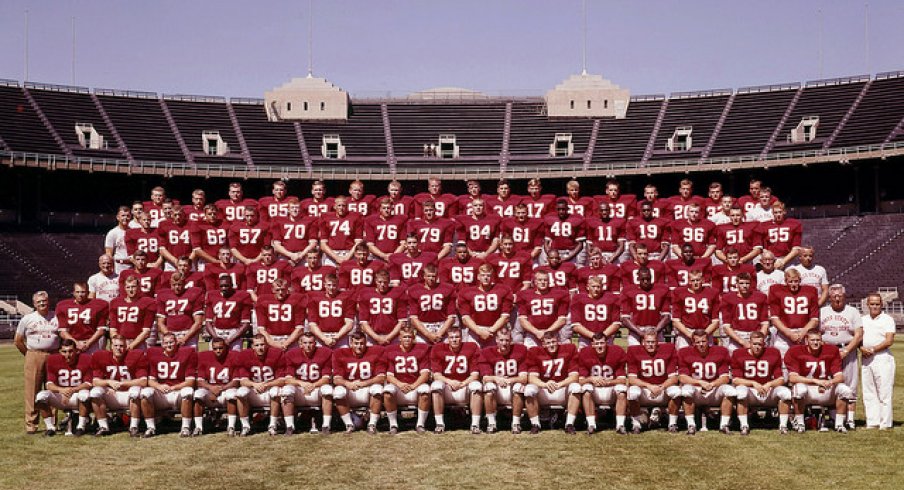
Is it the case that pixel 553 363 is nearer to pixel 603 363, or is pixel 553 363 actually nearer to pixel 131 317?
pixel 603 363

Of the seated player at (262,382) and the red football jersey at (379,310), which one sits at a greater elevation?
the red football jersey at (379,310)

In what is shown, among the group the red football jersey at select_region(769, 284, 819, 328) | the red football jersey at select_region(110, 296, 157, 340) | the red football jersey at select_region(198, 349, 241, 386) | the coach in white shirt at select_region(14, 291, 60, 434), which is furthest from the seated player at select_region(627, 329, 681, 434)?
the coach in white shirt at select_region(14, 291, 60, 434)

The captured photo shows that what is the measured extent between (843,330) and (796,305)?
63 centimetres

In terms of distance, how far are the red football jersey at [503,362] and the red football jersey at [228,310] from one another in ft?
10.5

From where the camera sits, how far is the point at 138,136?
4059cm

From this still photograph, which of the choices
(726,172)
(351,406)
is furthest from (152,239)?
(726,172)

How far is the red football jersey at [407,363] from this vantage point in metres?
10.2

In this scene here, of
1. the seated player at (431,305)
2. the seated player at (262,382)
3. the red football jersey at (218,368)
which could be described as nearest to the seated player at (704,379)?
the seated player at (431,305)

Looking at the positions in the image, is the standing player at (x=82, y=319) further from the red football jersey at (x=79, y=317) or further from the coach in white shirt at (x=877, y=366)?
the coach in white shirt at (x=877, y=366)

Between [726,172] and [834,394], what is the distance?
2881cm

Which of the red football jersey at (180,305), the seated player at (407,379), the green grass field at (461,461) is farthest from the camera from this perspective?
the red football jersey at (180,305)

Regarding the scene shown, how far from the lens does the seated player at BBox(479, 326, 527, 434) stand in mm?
9977

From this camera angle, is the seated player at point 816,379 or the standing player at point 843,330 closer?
the seated player at point 816,379

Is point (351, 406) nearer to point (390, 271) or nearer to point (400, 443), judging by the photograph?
point (400, 443)
